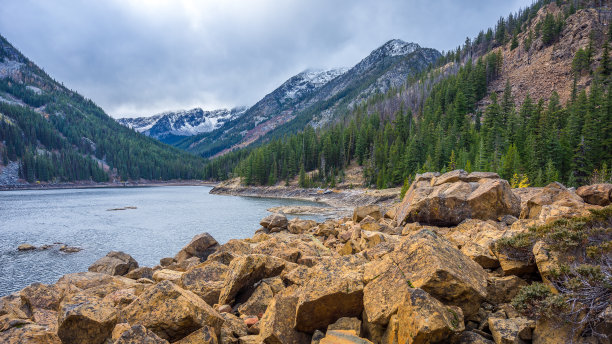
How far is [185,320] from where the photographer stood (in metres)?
5.39

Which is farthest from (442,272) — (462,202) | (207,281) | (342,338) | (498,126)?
(498,126)

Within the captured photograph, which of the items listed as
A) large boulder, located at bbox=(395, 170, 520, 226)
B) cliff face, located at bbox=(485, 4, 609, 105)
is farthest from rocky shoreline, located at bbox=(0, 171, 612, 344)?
cliff face, located at bbox=(485, 4, 609, 105)

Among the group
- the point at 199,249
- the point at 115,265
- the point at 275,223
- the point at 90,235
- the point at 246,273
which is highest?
the point at 246,273

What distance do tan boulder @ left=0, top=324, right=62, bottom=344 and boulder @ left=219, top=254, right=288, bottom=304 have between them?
335 centimetres

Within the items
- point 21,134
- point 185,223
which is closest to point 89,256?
point 185,223

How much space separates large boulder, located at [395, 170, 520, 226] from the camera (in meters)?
15.4

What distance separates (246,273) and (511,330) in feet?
18.8

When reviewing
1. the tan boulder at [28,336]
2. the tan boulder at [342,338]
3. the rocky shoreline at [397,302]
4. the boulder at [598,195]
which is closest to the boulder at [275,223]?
the rocky shoreline at [397,302]

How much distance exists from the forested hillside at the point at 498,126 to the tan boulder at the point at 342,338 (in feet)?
153

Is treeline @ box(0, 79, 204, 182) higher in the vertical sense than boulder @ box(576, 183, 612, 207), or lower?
higher

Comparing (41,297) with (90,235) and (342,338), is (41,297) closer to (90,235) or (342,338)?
(342,338)

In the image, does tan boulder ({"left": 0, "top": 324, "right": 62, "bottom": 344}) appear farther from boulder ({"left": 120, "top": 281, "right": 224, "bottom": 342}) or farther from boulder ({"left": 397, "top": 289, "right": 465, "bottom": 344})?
boulder ({"left": 397, "top": 289, "right": 465, "bottom": 344})

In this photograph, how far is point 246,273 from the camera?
303 inches

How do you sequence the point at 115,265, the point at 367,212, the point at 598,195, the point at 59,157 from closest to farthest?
the point at 598,195
the point at 115,265
the point at 367,212
the point at 59,157
